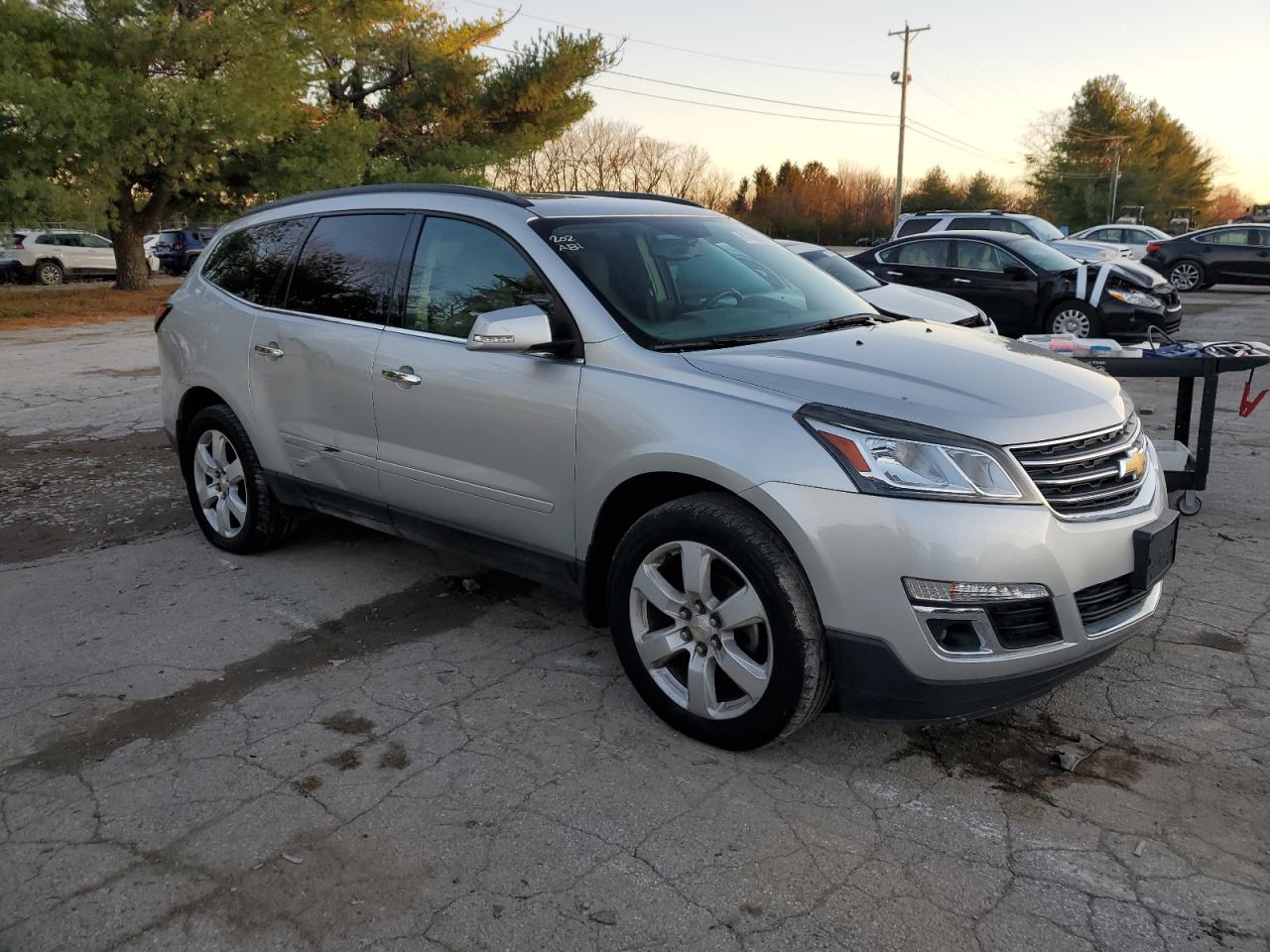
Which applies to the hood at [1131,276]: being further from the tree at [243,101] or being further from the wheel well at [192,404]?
the tree at [243,101]

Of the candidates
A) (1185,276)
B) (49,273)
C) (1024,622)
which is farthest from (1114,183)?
(1024,622)

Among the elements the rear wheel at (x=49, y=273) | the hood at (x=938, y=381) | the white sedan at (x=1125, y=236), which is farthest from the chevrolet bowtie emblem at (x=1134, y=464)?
the rear wheel at (x=49, y=273)

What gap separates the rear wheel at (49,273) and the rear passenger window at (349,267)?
99.4ft

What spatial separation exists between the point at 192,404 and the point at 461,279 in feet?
7.25

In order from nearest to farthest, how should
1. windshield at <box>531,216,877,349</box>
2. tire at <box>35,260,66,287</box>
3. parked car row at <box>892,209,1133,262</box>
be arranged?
windshield at <box>531,216,877,349</box> → parked car row at <box>892,209,1133,262</box> → tire at <box>35,260,66,287</box>

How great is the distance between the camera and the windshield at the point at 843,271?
376 inches

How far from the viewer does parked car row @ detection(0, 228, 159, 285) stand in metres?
29.6

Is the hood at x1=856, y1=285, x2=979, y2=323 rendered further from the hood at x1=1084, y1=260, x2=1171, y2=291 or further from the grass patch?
the grass patch

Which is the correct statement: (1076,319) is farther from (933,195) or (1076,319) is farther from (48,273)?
(933,195)

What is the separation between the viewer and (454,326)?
13.3 feet

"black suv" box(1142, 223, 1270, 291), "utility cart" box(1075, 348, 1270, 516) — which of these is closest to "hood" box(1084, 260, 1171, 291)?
"utility cart" box(1075, 348, 1270, 516)

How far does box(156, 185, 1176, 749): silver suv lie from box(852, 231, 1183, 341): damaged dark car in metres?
9.83

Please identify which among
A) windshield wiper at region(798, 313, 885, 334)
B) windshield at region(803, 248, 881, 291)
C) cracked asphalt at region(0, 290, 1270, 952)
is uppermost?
windshield at region(803, 248, 881, 291)

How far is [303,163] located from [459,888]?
22.7 meters
